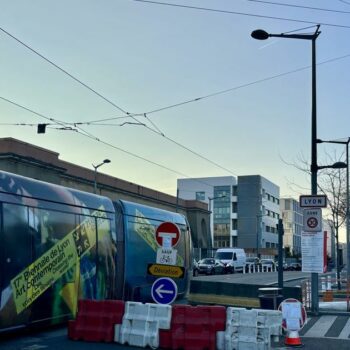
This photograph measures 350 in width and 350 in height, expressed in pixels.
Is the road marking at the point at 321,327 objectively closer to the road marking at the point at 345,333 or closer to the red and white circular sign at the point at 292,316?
the road marking at the point at 345,333

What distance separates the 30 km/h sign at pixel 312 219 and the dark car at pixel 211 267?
3820 cm

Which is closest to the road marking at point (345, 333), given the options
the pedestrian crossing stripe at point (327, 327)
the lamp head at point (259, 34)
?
the pedestrian crossing stripe at point (327, 327)

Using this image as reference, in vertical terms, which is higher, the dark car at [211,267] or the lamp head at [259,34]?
the lamp head at [259,34]

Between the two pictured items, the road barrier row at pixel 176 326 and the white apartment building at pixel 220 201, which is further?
the white apartment building at pixel 220 201

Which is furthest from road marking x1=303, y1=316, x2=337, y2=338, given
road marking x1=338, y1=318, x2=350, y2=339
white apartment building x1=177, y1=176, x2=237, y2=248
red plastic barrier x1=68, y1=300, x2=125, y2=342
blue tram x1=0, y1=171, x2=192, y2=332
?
white apartment building x1=177, y1=176, x2=237, y2=248

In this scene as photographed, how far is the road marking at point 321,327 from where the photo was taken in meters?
12.5

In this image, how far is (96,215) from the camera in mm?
13820

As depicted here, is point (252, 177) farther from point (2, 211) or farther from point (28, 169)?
point (2, 211)

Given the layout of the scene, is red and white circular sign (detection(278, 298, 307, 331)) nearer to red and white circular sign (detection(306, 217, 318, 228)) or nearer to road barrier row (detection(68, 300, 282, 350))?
road barrier row (detection(68, 300, 282, 350))

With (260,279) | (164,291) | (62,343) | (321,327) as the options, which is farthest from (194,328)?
(260,279)

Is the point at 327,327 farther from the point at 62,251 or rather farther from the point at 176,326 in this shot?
the point at 62,251

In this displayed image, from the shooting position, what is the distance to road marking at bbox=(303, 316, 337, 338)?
1245 centimetres

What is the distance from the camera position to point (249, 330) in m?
10.0

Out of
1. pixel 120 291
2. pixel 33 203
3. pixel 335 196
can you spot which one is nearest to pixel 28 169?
pixel 335 196
